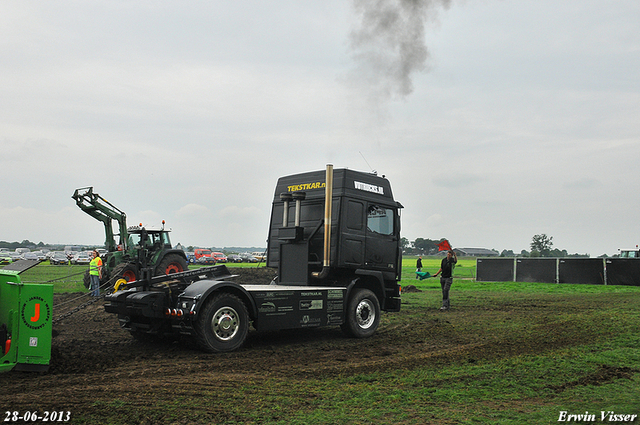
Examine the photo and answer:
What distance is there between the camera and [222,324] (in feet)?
30.3

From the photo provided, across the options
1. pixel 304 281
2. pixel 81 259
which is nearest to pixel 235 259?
pixel 81 259

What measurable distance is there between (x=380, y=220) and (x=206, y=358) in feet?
16.7

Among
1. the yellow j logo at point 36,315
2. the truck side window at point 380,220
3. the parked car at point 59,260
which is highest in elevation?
the truck side window at point 380,220

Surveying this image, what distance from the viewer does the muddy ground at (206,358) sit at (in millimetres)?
6252

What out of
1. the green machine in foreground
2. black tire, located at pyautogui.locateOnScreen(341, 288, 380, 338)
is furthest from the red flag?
the green machine in foreground

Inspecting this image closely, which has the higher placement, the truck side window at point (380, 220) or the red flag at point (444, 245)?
the truck side window at point (380, 220)

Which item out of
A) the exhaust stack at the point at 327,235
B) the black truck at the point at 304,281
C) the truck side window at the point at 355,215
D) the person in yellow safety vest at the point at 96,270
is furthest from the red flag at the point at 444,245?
the person in yellow safety vest at the point at 96,270

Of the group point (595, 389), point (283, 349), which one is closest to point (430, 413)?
point (595, 389)

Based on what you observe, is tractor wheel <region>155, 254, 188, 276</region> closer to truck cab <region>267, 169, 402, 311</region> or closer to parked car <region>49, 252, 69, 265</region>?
truck cab <region>267, 169, 402, 311</region>

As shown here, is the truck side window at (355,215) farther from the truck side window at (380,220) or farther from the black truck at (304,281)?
the truck side window at (380,220)

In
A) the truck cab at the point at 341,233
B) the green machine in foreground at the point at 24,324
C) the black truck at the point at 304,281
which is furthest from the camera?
the truck cab at the point at 341,233

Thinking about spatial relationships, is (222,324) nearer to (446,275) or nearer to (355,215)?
(355,215)

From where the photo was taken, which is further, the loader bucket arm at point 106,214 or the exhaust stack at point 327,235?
the loader bucket arm at point 106,214
